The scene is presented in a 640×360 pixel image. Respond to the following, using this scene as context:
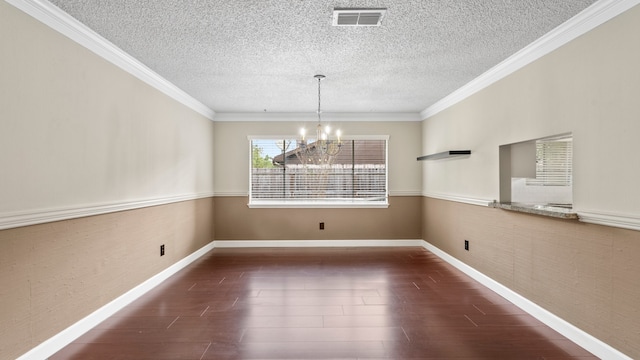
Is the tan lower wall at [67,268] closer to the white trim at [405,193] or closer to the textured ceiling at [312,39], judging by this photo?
the textured ceiling at [312,39]

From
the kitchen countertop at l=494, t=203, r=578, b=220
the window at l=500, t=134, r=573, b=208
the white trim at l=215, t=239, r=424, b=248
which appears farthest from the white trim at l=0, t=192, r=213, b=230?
the window at l=500, t=134, r=573, b=208

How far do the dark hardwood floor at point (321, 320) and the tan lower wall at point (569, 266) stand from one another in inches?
9.7

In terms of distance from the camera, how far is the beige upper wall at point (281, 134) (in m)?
6.11

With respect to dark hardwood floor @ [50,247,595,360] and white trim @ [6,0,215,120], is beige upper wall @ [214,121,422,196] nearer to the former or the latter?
white trim @ [6,0,215,120]

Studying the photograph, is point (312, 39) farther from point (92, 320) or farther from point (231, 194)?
point (231, 194)

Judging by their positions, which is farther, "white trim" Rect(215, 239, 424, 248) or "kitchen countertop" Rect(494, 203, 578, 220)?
"white trim" Rect(215, 239, 424, 248)

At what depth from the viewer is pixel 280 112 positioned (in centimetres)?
600

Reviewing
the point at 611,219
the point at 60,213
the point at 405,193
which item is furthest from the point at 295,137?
the point at 611,219

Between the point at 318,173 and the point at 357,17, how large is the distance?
13.2 feet

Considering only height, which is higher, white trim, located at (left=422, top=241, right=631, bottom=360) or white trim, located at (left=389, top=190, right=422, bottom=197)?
white trim, located at (left=389, top=190, right=422, bottom=197)

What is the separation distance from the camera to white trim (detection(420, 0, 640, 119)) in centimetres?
227

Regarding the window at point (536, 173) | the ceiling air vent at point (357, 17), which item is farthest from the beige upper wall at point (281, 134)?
the ceiling air vent at point (357, 17)

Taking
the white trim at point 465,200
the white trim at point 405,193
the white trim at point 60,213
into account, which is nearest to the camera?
the white trim at point 60,213

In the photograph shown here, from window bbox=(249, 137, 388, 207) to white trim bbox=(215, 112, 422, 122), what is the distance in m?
0.40
